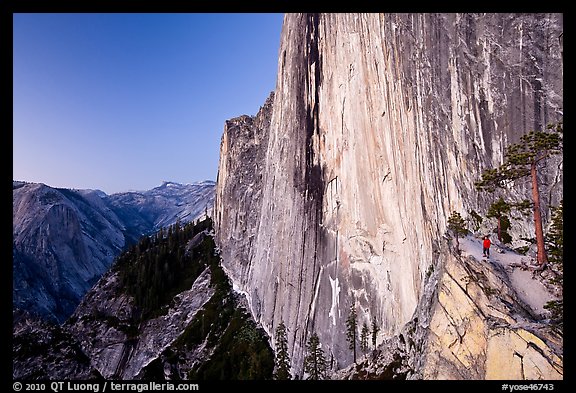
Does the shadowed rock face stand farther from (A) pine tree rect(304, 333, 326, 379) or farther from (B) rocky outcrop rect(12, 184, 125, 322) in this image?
(B) rocky outcrop rect(12, 184, 125, 322)

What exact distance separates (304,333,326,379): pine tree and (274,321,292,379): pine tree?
17.7 feet

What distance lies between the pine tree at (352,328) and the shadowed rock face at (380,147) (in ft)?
4.10

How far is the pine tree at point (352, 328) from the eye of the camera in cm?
4422

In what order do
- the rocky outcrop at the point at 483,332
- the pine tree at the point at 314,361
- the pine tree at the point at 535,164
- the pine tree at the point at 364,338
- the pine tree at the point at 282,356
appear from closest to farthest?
the rocky outcrop at the point at 483,332
the pine tree at the point at 535,164
the pine tree at the point at 364,338
the pine tree at the point at 314,361
the pine tree at the point at 282,356

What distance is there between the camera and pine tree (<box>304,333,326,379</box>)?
153 ft

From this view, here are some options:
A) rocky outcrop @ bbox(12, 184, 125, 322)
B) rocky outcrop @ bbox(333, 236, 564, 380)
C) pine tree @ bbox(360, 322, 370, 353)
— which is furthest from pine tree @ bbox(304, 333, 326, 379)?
rocky outcrop @ bbox(12, 184, 125, 322)

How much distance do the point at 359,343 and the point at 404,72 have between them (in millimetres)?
35003

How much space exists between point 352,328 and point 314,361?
842 centimetres

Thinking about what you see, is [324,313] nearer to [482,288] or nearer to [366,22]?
[482,288]

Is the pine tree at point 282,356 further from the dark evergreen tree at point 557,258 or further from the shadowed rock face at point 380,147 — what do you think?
the dark evergreen tree at point 557,258

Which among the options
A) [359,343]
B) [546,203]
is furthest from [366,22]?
[359,343]

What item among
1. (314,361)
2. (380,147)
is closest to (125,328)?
(314,361)

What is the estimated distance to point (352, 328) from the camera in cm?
4453

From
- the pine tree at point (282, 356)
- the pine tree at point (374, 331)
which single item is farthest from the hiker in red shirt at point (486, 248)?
the pine tree at point (282, 356)
